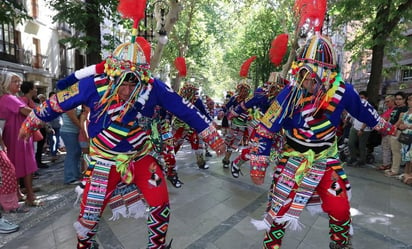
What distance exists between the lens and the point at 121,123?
240 cm

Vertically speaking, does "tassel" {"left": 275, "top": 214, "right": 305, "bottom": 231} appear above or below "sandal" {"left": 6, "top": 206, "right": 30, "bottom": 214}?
above

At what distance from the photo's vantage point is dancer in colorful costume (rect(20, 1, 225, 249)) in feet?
7.74

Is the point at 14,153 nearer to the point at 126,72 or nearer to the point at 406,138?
the point at 126,72

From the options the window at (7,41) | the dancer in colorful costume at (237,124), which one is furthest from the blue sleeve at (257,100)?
the window at (7,41)

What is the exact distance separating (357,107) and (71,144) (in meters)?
4.47

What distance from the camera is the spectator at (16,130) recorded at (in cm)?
388

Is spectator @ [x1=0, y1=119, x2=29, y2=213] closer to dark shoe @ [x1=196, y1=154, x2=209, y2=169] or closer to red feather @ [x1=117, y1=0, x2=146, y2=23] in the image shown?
red feather @ [x1=117, y1=0, x2=146, y2=23]

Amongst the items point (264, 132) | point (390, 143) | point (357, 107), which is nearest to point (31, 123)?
point (264, 132)

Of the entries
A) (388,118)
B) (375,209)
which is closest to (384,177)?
(388,118)

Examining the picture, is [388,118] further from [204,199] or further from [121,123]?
[121,123]

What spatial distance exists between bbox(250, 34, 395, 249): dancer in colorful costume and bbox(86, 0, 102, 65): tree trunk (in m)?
4.95

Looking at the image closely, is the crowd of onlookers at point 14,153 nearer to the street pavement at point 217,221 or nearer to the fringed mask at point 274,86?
the street pavement at point 217,221

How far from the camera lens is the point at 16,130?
407 cm

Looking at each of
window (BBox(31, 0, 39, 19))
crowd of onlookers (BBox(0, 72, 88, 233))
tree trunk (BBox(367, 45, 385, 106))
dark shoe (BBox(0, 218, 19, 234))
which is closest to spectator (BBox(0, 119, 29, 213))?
crowd of onlookers (BBox(0, 72, 88, 233))
